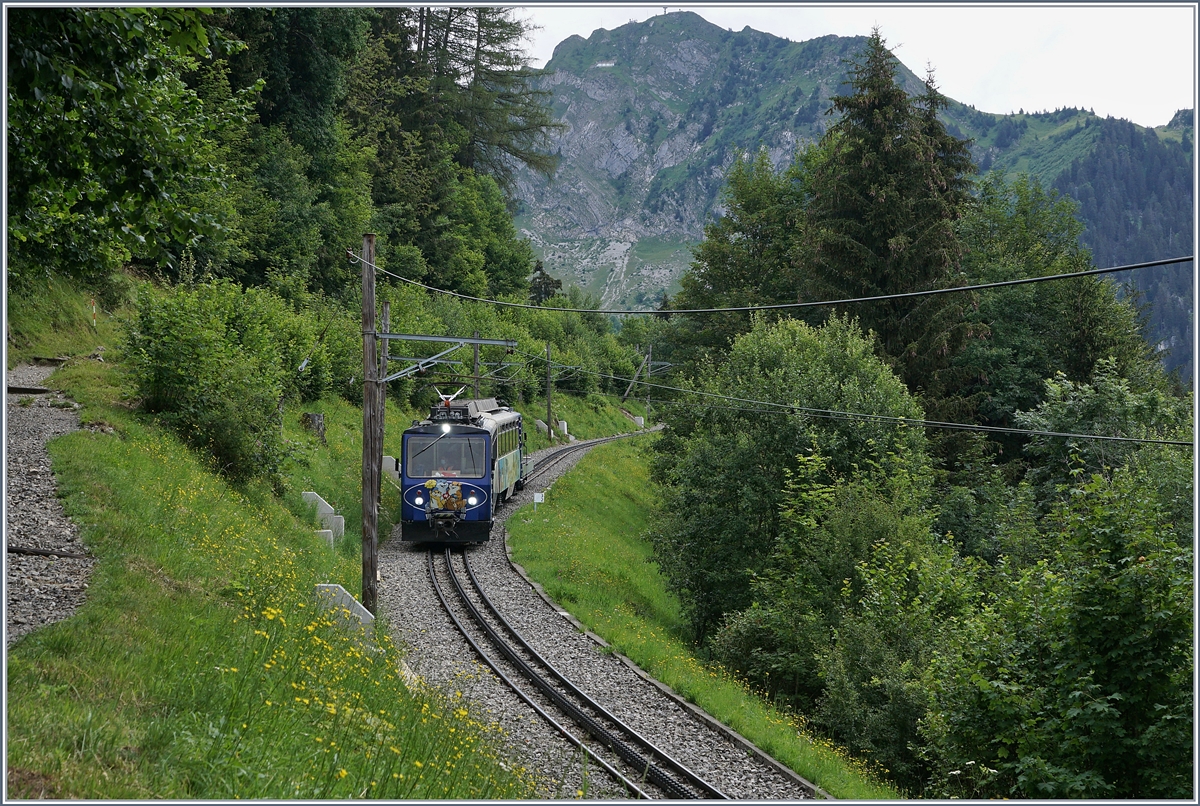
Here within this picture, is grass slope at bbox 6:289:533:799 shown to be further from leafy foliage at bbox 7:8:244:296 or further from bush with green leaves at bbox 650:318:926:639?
bush with green leaves at bbox 650:318:926:639

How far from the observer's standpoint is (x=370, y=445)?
14.7m

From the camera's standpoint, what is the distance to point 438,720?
923 cm

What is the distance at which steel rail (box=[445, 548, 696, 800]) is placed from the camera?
10.1 m

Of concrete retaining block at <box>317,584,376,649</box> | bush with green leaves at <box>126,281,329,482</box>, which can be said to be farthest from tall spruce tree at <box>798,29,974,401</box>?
concrete retaining block at <box>317,584,376,649</box>

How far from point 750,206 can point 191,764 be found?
39050 millimetres

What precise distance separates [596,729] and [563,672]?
2.54m

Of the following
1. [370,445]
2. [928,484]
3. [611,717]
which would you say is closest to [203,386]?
[370,445]

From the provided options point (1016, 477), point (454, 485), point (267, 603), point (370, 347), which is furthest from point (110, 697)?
point (1016, 477)

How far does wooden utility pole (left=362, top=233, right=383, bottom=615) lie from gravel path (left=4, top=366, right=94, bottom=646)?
4.70 m

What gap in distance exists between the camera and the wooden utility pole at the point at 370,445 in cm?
1434

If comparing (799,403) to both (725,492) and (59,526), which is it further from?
(59,526)

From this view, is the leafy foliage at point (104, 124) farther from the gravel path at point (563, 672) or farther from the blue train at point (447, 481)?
the blue train at point (447, 481)

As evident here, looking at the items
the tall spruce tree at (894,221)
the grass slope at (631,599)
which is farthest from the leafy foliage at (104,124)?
the tall spruce tree at (894,221)

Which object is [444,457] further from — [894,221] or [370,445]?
[894,221]
